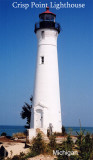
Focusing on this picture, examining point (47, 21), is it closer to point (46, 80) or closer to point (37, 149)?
point (46, 80)

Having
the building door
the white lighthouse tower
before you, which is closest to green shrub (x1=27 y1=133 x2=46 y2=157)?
the white lighthouse tower

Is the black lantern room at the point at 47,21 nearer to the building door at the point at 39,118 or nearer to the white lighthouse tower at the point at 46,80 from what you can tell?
the white lighthouse tower at the point at 46,80

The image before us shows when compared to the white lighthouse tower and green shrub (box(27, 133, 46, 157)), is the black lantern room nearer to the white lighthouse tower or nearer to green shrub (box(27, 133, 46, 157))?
the white lighthouse tower

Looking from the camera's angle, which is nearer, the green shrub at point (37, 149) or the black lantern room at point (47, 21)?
the green shrub at point (37, 149)

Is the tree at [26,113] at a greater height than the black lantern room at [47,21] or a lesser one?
lesser

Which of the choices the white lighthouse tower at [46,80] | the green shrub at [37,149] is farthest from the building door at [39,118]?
the green shrub at [37,149]

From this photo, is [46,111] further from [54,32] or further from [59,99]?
[54,32]

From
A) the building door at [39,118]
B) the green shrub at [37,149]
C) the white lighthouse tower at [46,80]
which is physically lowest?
the green shrub at [37,149]

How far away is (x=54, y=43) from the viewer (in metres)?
25.1

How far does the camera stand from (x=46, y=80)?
23938mm

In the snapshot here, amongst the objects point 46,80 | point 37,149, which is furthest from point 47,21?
point 37,149

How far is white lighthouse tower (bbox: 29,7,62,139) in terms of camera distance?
924 inches

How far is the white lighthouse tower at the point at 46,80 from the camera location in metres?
23.5

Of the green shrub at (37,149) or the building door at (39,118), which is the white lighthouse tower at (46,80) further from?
the green shrub at (37,149)
